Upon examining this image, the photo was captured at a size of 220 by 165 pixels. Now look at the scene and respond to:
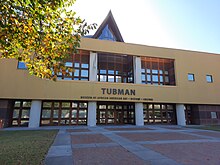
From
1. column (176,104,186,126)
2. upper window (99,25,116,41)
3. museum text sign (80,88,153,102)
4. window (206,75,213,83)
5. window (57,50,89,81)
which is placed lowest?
column (176,104,186,126)

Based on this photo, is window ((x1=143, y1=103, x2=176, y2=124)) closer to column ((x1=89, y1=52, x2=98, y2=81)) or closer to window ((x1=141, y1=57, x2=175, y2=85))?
window ((x1=141, y1=57, x2=175, y2=85))

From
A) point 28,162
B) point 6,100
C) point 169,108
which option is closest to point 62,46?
point 28,162

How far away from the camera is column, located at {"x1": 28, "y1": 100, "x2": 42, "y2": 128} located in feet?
55.8

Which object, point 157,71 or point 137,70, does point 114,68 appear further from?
point 157,71

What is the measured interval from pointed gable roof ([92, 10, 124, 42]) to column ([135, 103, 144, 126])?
1602cm

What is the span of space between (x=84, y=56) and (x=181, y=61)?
1517cm

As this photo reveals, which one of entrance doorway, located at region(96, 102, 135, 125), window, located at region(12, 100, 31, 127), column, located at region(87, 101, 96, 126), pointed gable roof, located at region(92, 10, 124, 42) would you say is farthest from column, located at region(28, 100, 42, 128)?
pointed gable roof, located at region(92, 10, 124, 42)

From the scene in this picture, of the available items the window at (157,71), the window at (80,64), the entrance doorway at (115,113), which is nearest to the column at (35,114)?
the window at (80,64)

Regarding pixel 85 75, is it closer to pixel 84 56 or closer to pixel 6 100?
pixel 84 56

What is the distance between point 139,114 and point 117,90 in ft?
15.0

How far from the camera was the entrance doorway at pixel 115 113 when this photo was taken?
21.5 meters

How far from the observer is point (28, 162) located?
4.86 m

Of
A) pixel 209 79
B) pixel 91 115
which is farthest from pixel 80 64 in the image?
pixel 209 79

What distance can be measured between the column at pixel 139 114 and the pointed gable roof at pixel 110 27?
16.0 metres
